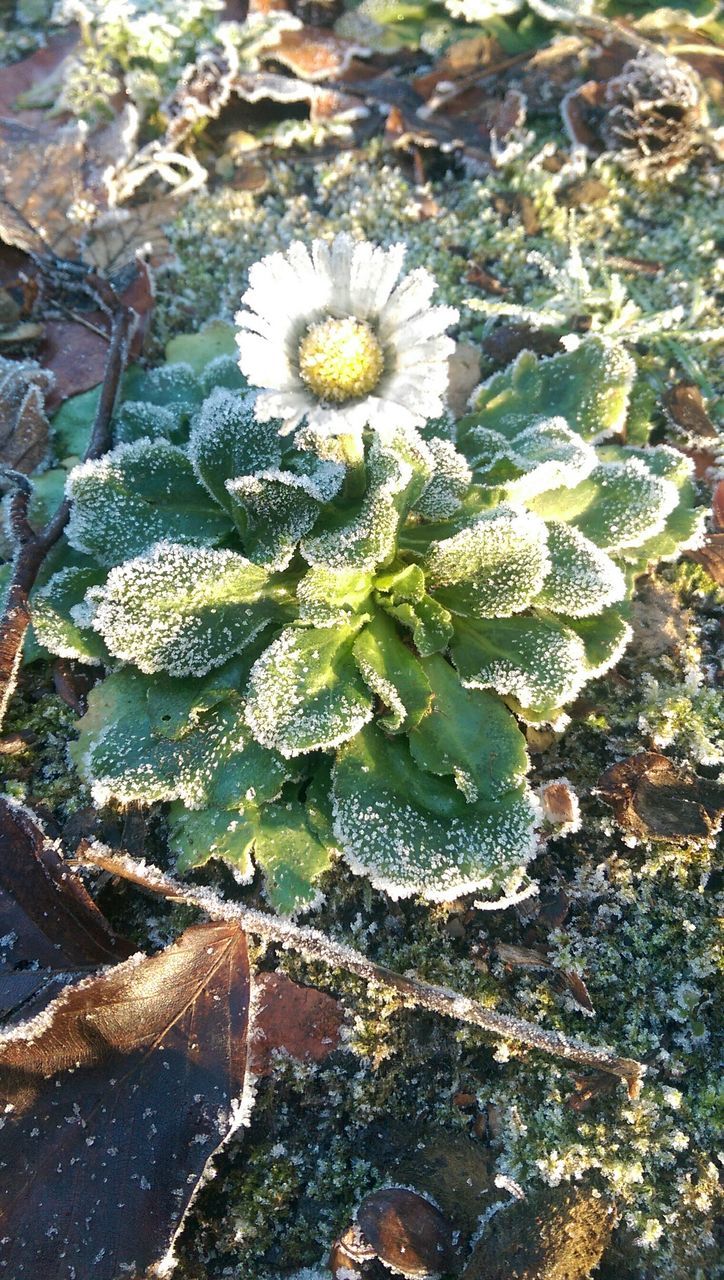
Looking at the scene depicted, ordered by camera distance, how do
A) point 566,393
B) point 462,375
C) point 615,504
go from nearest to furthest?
point 615,504, point 566,393, point 462,375

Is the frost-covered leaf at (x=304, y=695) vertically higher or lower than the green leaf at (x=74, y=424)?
lower

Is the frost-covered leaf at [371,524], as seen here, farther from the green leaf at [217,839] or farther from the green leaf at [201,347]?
the green leaf at [201,347]

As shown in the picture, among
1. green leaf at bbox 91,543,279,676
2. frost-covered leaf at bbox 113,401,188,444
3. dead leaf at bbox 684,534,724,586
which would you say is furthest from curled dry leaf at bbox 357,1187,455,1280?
frost-covered leaf at bbox 113,401,188,444

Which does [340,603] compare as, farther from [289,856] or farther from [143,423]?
[143,423]

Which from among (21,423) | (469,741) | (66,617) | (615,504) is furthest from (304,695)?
(21,423)

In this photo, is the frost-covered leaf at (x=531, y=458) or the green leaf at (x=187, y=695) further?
the frost-covered leaf at (x=531, y=458)

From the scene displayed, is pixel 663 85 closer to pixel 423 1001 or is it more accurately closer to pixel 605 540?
pixel 605 540

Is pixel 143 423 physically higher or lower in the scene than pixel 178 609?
higher

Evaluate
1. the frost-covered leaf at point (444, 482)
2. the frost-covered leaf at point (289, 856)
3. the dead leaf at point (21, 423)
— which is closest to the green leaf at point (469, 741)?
the frost-covered leaf at point (289, 856)
